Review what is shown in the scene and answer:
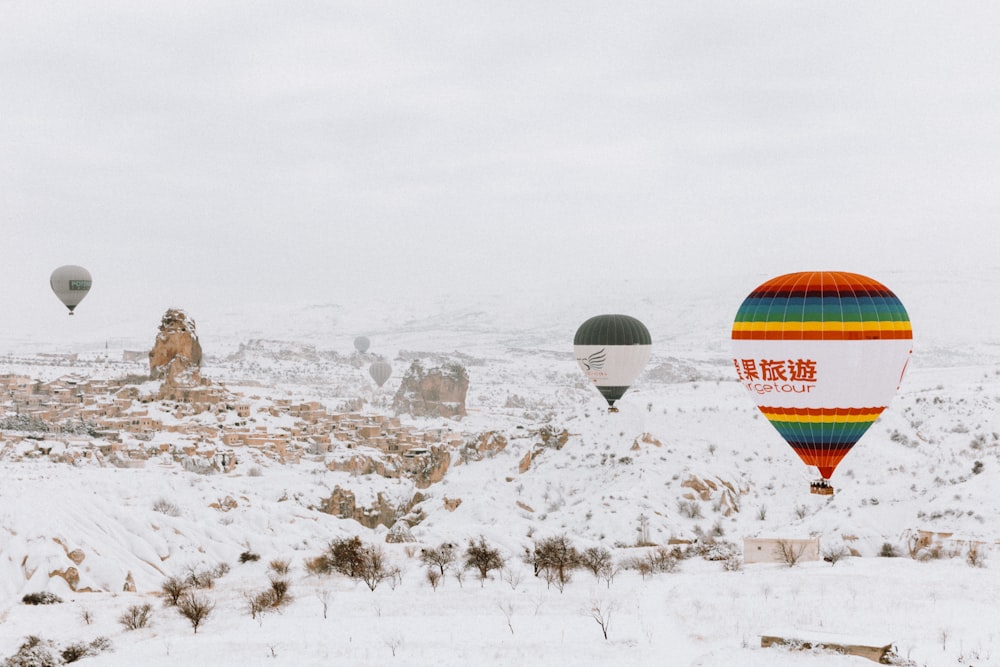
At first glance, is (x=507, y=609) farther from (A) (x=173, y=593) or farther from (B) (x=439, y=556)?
(A) (x=173, y=593)

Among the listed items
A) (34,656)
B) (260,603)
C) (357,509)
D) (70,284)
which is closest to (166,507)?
(260,603)

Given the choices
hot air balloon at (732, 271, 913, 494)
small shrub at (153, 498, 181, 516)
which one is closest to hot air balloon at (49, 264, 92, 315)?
small shrub at (153, 498, 181, 516)

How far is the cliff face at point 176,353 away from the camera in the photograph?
307ft

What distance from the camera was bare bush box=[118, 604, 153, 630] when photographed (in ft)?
85.4

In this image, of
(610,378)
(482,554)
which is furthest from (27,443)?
(482,554)

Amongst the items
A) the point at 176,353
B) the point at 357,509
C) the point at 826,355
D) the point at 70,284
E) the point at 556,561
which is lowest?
the point at 357,509

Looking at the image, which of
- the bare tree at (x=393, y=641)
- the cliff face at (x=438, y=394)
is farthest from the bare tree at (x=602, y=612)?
the cliff face at (x=438, y=394)

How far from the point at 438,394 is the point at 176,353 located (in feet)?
175

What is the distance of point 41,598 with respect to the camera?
94.5 feet

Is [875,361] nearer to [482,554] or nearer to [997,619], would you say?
[997,619]

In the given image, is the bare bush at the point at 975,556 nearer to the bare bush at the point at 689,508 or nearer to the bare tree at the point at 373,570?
the bare bush at the point at 689,508

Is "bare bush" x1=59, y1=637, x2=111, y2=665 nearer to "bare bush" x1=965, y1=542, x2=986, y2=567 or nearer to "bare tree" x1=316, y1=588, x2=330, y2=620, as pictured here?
"bare tree" x1=316, y1=588, x2=330, y2=620

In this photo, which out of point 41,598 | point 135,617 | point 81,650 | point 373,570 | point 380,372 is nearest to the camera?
point 81,650

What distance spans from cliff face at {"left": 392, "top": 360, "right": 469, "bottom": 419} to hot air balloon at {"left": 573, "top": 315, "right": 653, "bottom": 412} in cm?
8797
